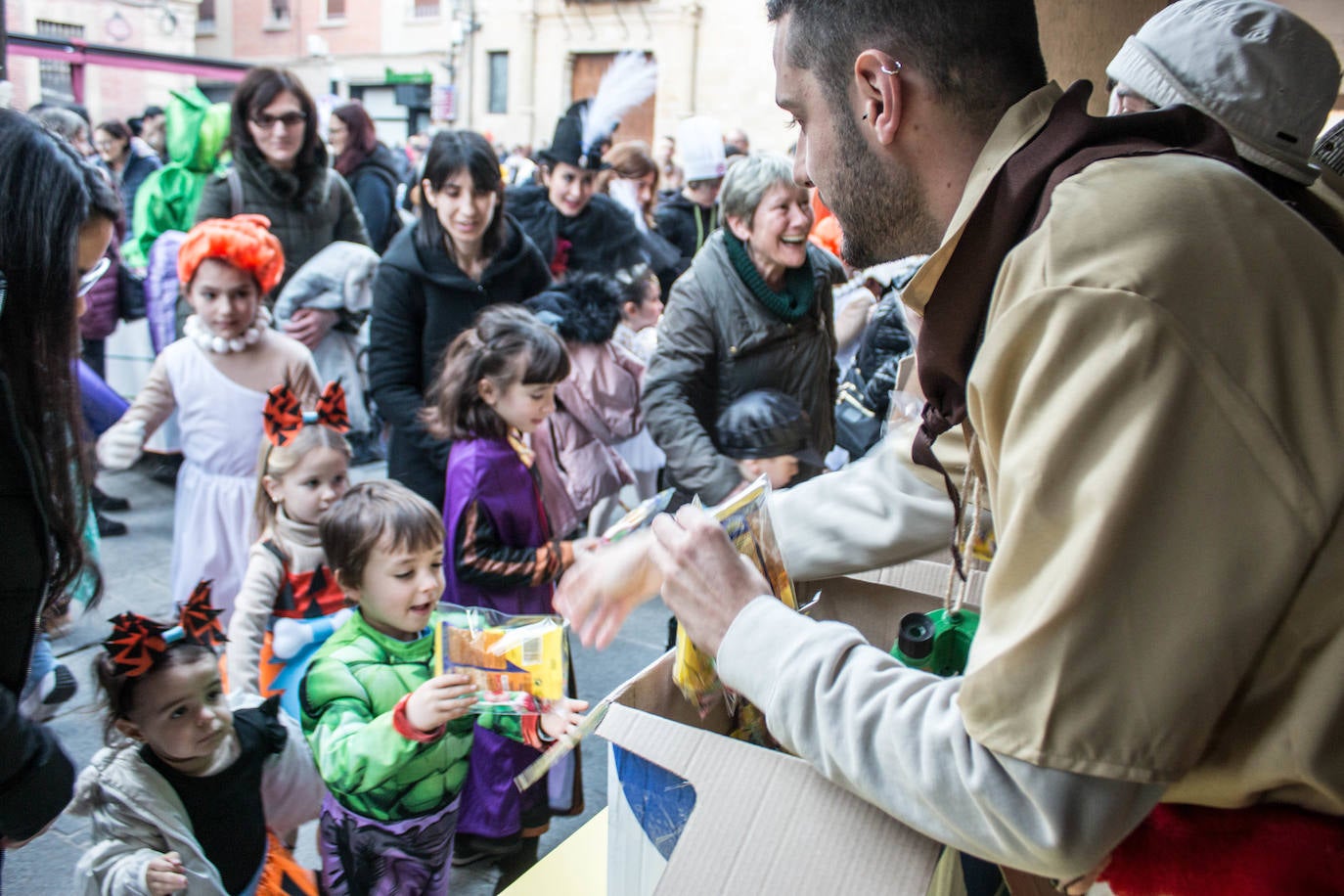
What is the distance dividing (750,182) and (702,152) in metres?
3.16

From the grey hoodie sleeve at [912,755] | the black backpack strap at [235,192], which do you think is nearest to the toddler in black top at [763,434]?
the grey hoodie sleeve at [912,755]

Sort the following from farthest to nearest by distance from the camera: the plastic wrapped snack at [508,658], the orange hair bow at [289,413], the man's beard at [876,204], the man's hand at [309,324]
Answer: the man's hand at [309,324] < the orange hair bow at [289,413] < the plastic wrapped snack at [508,658] < the man's beard at [876,204]

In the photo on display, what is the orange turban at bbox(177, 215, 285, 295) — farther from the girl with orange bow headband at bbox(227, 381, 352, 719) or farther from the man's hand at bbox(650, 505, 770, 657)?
the man's hand at bbox(650, 505, 770, 657)

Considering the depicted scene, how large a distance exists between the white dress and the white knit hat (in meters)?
2.96

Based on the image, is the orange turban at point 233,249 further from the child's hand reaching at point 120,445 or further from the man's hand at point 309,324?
the man's hand at point 309,324

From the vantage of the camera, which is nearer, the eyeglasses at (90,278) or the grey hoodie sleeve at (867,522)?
the grey hoodie sleeve at (867,522)

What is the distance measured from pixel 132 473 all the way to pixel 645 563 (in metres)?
5.71

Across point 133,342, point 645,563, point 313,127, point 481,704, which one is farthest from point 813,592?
point 133,342

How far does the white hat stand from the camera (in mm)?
6480

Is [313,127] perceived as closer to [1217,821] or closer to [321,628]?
[321,628]

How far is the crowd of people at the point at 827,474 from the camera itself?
0.86 metres

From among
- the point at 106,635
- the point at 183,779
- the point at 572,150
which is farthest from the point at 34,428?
the point at 572,150

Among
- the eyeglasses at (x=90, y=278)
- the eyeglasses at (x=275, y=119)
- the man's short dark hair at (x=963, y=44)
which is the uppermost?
the man's short dark hair at (x=963, y=44)

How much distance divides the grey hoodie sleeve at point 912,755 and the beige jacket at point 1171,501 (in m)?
0.04
